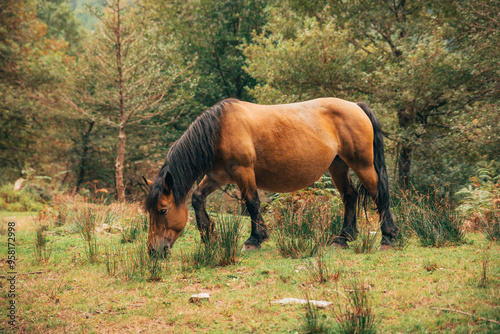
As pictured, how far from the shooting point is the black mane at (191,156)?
464 cm

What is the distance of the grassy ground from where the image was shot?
2.81m

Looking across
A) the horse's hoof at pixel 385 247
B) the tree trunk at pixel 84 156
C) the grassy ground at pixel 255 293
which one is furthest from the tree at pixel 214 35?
the grassy ground at pixel 255 293

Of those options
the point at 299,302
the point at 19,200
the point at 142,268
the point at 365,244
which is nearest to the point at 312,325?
the point at 299,302

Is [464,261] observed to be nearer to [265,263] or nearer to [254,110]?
[265,263]

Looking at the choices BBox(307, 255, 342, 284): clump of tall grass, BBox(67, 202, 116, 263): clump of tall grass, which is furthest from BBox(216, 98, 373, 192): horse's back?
BBox(67, 202, 116, 263): clump of tall grass

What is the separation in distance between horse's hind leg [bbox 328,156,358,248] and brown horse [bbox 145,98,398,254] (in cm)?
2

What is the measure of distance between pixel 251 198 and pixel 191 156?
3.35 feet

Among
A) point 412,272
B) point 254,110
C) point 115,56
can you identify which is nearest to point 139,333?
point 412,272

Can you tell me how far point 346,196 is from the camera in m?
5.66

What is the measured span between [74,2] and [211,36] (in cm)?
9560

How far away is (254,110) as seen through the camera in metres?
5.21

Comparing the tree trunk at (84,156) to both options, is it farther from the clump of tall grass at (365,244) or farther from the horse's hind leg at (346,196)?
the clump of tall grass at (365,244)

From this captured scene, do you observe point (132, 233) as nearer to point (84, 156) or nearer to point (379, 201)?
point (379, 201)

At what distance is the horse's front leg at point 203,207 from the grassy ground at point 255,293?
1.74 feet
